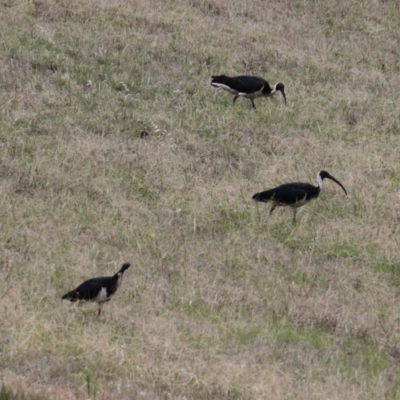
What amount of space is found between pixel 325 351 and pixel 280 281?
5.60ft

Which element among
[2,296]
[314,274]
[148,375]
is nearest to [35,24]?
[314,274]

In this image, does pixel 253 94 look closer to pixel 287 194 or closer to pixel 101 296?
pixel 287 194

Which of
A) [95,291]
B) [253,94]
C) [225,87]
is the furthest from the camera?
[225,87]

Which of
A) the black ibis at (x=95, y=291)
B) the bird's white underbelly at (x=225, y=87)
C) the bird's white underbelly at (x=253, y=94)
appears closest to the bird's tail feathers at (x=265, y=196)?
the black ibis at (x=95, y=291)

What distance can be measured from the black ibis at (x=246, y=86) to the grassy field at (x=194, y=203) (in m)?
0.33

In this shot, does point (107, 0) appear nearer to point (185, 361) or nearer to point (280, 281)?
point (280, 281)

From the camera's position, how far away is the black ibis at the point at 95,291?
33.6ft

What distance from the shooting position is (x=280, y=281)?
12.2 meters

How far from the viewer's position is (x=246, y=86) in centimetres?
1819

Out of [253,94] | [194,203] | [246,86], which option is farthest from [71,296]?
[253,94]

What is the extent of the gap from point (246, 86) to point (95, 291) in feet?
28.2

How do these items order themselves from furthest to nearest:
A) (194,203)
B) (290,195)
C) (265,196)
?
(194,203) → (265,196) → (290,195)

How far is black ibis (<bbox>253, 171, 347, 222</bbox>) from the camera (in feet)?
45.4

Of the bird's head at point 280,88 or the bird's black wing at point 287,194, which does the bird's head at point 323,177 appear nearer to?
the bird's black wing at point 287,194
